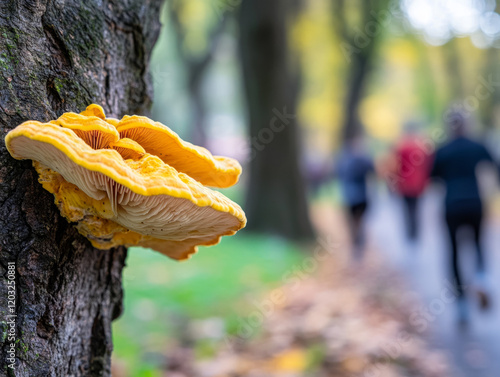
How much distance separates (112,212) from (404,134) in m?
8.18

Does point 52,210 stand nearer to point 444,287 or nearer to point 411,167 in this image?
point 444,287

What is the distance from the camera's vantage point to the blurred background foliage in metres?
5.00

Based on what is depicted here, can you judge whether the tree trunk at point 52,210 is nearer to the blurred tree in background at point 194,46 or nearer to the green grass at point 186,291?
the green grass at point 186,291

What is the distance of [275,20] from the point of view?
881 cm

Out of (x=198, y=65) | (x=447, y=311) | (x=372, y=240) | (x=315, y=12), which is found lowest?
(x=447, y=311)

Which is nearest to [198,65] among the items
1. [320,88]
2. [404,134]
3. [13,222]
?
[320,88]

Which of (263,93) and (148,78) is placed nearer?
(148,78)

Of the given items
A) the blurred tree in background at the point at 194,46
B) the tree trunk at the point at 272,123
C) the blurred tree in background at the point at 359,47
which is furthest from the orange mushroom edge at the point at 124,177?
the blurred tree in background at the point at 194,46

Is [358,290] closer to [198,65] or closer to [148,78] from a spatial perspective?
[148,78]

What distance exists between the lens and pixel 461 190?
17.0ft

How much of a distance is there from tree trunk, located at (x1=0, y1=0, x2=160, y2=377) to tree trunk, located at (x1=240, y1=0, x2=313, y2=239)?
739cm

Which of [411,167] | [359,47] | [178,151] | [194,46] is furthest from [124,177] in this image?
[194,46]

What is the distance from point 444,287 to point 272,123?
4.65m

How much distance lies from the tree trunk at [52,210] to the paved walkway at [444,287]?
3608 millimetres
